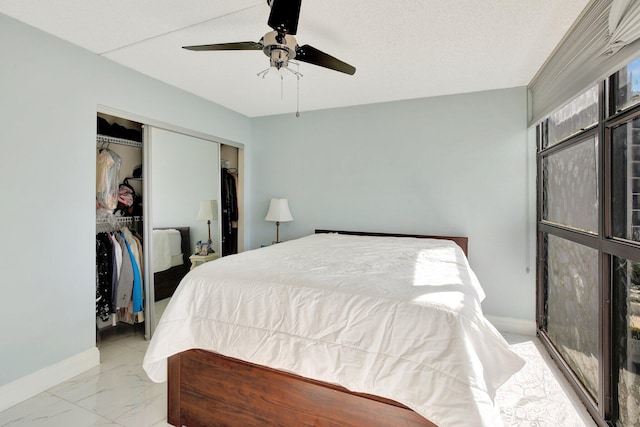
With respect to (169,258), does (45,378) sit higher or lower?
lower

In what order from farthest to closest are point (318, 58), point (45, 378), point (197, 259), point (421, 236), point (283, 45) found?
1. point (197, 259)
2. point (421, 236)
3. point (45, 378)
4. point (318, 58)
5. point (283, 45)

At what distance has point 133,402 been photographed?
6.38 ft

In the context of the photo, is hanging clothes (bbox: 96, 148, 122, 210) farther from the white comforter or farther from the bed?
the white comforter

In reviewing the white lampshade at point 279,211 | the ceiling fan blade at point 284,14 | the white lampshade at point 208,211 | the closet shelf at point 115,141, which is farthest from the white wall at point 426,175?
the ceiling fan blade at point 284,14

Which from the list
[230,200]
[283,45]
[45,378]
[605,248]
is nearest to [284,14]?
[283,45]

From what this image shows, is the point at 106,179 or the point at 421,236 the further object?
the point at 421,236

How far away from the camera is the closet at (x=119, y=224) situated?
267 cm

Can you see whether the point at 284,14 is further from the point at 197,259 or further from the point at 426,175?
the point at 197,259

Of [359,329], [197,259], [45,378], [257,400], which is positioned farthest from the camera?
[197,259]

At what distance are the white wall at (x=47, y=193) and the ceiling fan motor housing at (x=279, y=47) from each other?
1.67m

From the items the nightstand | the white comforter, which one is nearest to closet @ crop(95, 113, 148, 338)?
the nightstand

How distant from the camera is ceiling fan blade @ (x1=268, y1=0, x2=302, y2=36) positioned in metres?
1.34

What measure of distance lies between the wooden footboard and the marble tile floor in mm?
326

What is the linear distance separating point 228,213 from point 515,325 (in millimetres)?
3487
